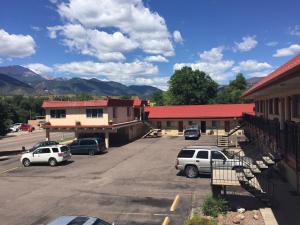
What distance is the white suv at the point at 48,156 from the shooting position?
3412 centimetres

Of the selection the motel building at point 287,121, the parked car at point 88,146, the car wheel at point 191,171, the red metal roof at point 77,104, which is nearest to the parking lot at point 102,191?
the car wheel at point 191,171

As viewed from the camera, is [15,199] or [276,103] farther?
[276,103]

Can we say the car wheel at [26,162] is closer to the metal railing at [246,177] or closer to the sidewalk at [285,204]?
the metal railing at [246,177]

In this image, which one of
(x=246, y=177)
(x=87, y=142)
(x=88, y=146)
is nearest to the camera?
(x=246, y=177)

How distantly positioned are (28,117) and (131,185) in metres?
104

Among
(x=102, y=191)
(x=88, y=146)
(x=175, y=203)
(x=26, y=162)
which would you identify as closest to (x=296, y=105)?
(x=175, y=203)

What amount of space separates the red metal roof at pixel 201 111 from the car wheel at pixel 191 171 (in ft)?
116

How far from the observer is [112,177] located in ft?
90.4

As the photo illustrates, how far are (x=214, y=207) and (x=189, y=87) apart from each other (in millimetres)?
70955

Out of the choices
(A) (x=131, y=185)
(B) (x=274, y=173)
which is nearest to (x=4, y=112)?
(A) (x=131, y=185)

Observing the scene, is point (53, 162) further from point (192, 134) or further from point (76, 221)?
point (76, 221)

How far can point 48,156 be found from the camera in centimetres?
3431

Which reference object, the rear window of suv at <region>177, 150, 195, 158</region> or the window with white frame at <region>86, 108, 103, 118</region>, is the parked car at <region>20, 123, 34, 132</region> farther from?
the rear window of suv at <region>177, 150, 195, 158</region>

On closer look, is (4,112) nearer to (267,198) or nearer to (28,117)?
(28,117)
